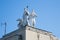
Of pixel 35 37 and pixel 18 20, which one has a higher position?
pixel 18 20

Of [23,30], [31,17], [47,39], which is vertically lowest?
[47,39]

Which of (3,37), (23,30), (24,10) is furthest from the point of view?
(3,37)

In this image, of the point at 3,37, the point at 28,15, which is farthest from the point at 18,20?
the point at 3,37

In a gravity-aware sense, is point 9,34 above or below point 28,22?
below

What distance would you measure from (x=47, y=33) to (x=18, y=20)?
5403 millimetres

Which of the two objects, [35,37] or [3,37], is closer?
[35,37]

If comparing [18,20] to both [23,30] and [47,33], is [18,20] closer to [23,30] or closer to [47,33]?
[23,30]

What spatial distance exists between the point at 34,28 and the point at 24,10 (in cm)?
355

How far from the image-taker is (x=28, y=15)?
27.3 m

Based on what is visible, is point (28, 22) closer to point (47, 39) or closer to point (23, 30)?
point (23, 30)

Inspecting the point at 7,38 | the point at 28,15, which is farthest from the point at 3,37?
the point at 28,15

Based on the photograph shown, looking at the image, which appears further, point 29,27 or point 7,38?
point 7,38

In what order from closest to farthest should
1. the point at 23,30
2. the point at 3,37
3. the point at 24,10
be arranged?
1. the point at 23,30
2. the point at 24,10
3. the point at 3,37

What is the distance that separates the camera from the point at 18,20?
93.0 feet
